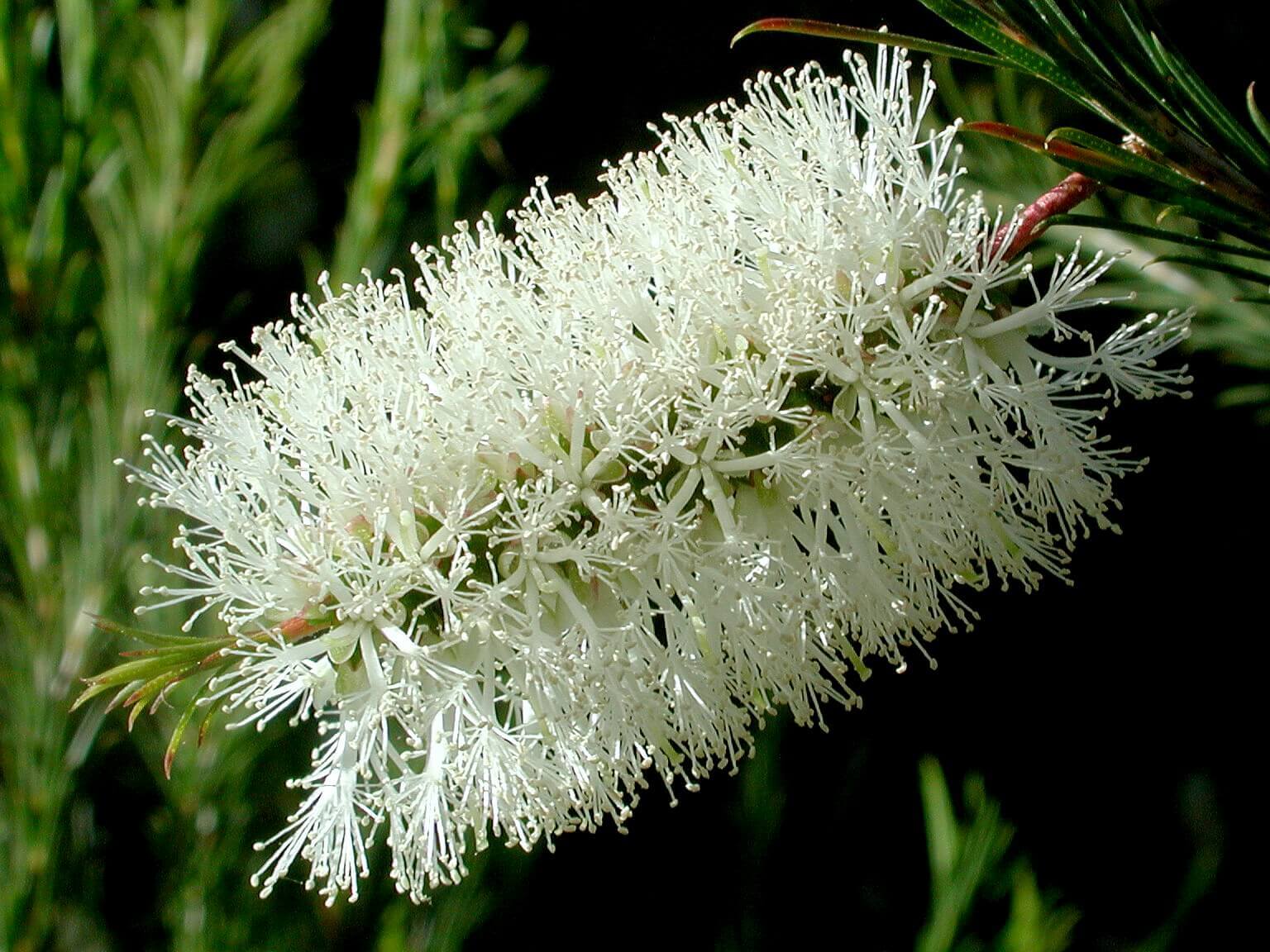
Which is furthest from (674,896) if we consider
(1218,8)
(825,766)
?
(1218,8)

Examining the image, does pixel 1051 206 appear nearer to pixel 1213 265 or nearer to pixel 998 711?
pixel 1213 265

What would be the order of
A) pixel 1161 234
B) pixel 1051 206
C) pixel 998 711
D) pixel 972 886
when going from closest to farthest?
pixel 1161 234, pixel 1051 206, pixel 972 886, pixel 998 711

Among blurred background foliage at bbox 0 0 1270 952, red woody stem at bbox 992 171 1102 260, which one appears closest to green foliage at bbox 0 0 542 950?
blurred background foliage at bbox 0 0 1270 952

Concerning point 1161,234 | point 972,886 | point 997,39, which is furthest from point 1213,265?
point 972,886

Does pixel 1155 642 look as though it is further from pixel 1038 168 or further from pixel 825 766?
pixel 1038 168

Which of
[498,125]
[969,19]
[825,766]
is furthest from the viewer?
[825,766]

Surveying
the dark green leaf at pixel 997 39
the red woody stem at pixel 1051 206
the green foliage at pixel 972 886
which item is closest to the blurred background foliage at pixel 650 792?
the green foliage at pixel 972 886
